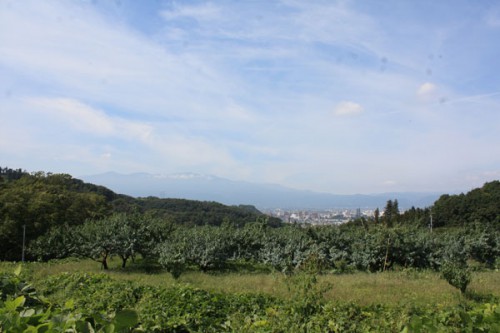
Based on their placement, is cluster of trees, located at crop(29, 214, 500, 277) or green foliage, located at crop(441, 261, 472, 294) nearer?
green foliage, located at crop(441, 261, 472, 294)

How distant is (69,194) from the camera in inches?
1369

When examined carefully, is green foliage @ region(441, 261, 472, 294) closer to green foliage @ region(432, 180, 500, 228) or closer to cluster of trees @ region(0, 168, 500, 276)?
cluster of trees @ region(0, 168, 500, 276)

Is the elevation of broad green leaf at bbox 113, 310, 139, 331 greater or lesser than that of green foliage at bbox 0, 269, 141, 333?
greater

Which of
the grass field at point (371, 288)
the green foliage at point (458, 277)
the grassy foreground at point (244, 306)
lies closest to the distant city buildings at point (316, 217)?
the grass field at point (371, 288)

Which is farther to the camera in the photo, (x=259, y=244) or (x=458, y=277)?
(x=259, y=244)

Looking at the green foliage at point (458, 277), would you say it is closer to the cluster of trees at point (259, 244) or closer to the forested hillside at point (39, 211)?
the cluster of trees at point (259, 244)

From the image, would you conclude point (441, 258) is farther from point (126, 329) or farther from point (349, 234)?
point (126, 329)

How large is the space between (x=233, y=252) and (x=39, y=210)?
16.5 m

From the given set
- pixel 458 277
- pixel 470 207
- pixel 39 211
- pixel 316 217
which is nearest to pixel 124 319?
pixel 458 277

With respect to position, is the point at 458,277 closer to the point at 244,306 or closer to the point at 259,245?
the point at 244,306

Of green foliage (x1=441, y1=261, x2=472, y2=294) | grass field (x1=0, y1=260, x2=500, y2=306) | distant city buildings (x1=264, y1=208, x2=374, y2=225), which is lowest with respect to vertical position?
grass field (x1=0, y1=260, x2=500, y2=306)

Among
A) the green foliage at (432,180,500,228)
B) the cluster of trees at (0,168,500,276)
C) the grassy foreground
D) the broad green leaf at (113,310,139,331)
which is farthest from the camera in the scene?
the green foliage at (432,180,500,228)

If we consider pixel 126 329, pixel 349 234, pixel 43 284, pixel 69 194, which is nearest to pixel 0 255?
pixel 69 194

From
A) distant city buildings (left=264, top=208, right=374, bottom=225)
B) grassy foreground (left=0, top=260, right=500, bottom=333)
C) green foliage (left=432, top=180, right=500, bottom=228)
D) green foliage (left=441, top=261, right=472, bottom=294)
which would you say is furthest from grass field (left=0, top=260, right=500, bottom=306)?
green foliage (left=432, top=180, right=500, bottom=228)
